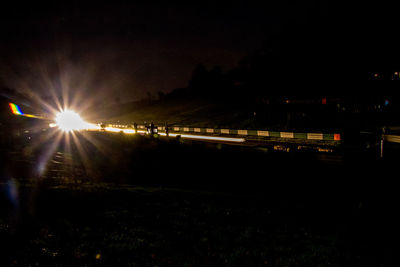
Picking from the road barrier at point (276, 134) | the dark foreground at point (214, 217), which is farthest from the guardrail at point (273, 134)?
the dark foreground at point (214, 217)

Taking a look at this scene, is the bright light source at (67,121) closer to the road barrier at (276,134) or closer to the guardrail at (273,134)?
the guardrail at (273,134)

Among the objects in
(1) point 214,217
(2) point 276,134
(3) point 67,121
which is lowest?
(1) point 214,217

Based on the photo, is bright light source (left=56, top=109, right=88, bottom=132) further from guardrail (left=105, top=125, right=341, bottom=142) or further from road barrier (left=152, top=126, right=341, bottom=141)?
road barrier (left=152, top=126, right=341, bottom=141)

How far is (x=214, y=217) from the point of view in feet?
24.5

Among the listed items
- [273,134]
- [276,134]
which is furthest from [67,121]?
[276,134]

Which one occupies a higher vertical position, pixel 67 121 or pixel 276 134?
pixel 67 121

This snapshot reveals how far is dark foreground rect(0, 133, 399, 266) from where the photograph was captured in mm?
5293

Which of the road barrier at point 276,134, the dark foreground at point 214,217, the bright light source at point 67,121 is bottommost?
the dark foreground at point 214,217

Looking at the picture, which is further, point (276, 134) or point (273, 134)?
point (273, 134)

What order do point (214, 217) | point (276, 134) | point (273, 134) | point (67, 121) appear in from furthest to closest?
point (67, 121) < point (273, 134) < point (276, 134) < point (214, 217)

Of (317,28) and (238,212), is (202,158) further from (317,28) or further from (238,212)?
(317,28)

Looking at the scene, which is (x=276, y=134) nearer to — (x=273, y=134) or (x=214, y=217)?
(x=273, y=134)

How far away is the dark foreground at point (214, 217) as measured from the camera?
5.29 m

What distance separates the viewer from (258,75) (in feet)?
195
